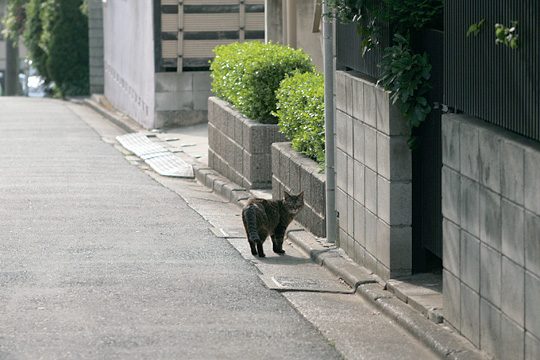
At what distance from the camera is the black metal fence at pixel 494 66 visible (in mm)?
7324

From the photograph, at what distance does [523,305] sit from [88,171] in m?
12.4

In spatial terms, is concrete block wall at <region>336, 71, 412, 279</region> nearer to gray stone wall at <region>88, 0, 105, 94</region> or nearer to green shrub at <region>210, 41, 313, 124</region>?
green shrub at <region>210, 41, 313, 124</region>

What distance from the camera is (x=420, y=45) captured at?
1031cm

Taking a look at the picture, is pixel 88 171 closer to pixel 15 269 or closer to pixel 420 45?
pixel 15 269

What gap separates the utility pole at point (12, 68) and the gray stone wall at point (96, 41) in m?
13.2

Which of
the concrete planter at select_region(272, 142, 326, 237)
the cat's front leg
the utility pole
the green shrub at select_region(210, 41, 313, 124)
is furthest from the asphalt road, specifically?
the utility pole

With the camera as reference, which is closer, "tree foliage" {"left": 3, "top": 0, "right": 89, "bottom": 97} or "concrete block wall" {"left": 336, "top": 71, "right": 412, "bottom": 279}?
"concrete block wall" {"left": 336, "top": 71, "right": 412, "bottom": 279}

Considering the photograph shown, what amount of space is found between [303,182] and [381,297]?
341cm

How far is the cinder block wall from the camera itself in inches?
287

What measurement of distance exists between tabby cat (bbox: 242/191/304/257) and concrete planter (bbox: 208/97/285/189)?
313 cm

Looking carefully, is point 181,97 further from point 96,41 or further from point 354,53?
point 96,41

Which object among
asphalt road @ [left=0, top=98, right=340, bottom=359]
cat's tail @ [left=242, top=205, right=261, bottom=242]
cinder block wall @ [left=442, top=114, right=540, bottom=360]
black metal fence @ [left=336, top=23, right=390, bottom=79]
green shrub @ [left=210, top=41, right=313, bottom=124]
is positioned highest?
black metal fence @ [left=336, top=23, right=390, bottom=79]

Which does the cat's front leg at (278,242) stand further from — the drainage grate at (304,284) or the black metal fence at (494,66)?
the black metal fence at (494,66)

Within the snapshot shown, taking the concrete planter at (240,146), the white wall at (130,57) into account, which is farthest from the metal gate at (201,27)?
the concrete planter at (240,146)
